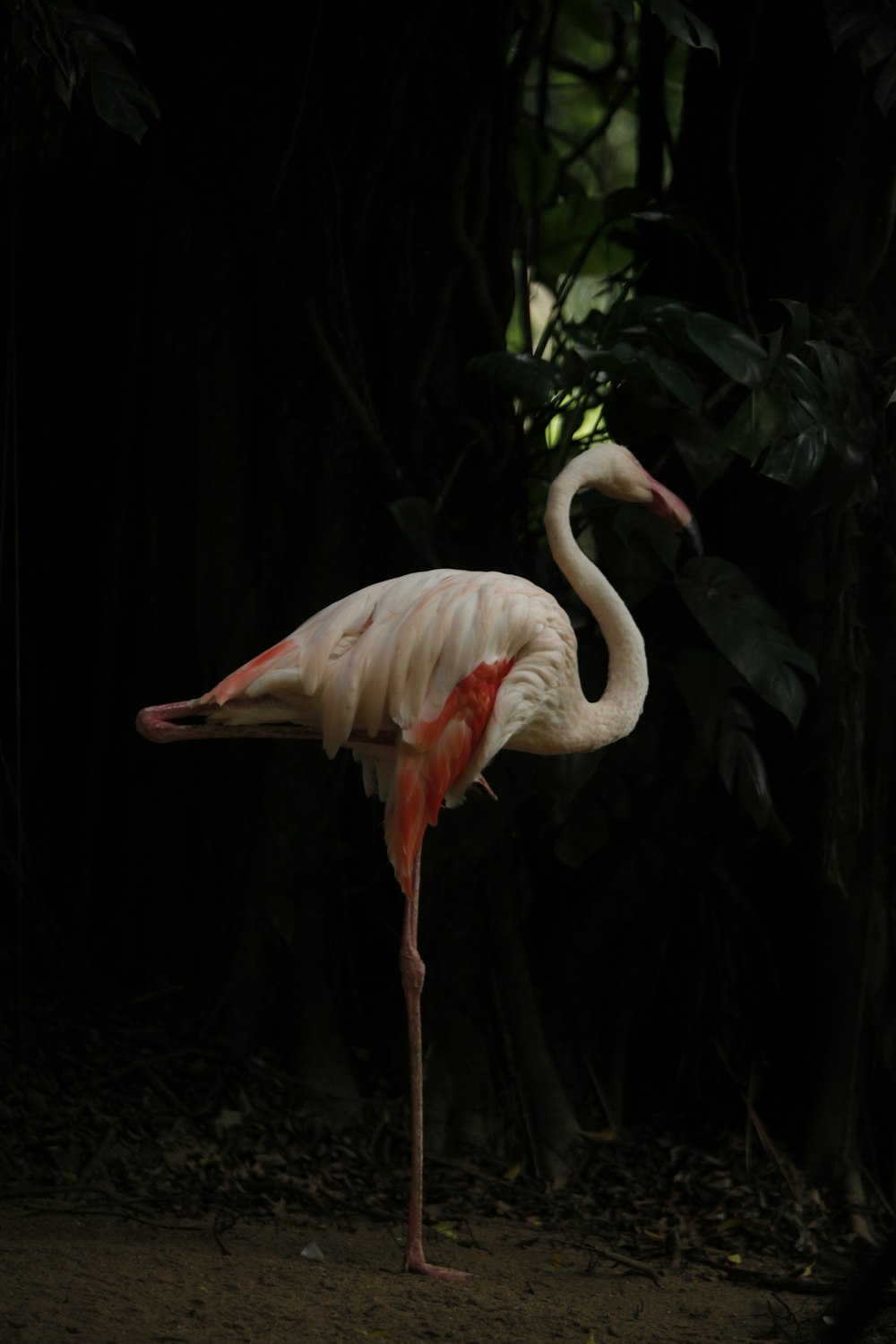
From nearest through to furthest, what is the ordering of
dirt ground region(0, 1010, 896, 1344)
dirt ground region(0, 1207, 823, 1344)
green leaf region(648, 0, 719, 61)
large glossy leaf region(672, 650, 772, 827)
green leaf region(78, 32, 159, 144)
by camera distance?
dirt ground region(0, 1207, 823, 1344)
dirt ground region(0, 1010, 896, 1344)
green leaf region(78, 32, 159, 144)
green leaf region(648, 0, 719, 61)
large glossy leaf region(672, 650, 772, 827)

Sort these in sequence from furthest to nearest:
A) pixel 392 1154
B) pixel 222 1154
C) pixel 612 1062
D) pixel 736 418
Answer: pixel 612 1062, pixel 392 1154, pixel 222 1154, pixel 736 418

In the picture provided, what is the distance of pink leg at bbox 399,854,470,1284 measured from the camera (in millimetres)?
3146

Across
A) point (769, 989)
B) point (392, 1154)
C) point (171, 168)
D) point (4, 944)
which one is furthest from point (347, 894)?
point (171, 168)

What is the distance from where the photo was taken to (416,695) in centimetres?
309

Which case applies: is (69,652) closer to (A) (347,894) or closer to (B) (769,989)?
(A) (347,894)

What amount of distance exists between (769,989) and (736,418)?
1.97 metres

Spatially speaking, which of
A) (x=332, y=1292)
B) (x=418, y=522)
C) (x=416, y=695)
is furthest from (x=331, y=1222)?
(x=418, y=522)

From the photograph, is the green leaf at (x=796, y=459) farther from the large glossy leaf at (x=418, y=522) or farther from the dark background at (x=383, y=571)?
the large glossy leaf at (x=418, y=522)

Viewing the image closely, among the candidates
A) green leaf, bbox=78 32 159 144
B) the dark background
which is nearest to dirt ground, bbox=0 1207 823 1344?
the dark background

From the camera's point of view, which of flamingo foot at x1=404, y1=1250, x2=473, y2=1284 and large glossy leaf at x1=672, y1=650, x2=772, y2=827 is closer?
flamingo foot at x1=404, y1=1250, x2=473, y2=1284

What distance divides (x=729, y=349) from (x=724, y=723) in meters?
0.98

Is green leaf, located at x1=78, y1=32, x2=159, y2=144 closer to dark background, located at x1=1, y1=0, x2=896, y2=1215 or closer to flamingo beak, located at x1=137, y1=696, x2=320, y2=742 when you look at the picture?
dark background, located at x1=1, y1=0, x2=896, y2=1215

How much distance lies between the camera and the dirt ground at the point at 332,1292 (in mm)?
2691

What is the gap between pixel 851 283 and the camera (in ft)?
13.8
